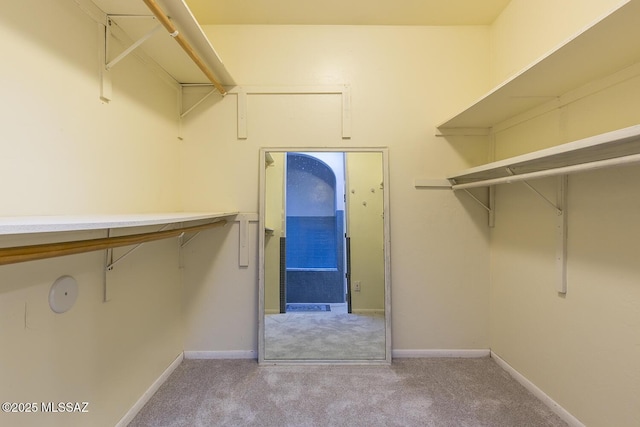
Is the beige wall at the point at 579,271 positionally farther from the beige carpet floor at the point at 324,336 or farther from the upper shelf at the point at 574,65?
the beige carpet floor at the point at 324,336

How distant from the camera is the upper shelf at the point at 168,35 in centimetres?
133

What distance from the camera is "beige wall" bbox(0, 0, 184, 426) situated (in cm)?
98

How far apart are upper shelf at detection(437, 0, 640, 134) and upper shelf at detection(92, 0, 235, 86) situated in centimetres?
162

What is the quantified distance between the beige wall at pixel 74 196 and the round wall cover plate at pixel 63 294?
0.02 metres

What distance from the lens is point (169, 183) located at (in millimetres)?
2004

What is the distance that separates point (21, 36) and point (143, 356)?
5.26 feet

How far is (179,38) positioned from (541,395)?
9.12 ft

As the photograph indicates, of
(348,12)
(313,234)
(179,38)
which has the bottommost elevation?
(313,234)

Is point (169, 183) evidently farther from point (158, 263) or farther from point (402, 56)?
point (402, 56)

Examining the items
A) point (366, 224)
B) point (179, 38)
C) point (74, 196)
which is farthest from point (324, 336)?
point (179, 38)

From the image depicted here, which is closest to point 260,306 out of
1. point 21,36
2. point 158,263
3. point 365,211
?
point 158,263

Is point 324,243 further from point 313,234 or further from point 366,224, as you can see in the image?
point 366,224

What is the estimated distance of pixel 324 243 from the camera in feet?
7.30

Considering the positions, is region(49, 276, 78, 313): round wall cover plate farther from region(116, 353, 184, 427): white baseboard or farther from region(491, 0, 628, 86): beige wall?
region(491, 0, 628, 86): beige wall
